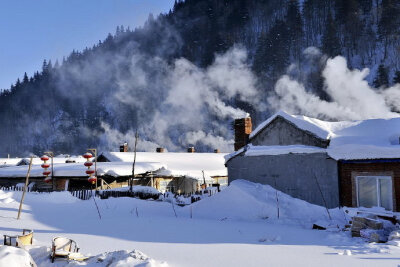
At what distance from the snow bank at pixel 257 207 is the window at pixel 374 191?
1.23 m

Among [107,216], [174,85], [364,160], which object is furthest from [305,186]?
[174,85]

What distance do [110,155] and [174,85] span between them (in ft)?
264

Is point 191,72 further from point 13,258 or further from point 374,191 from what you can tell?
point 13,258

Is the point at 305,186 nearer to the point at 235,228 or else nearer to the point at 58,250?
the point at 235,228

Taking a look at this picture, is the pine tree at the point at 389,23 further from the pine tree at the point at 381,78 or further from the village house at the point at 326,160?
the village house at the point at 326,160

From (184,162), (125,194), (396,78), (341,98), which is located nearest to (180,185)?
(184,162)

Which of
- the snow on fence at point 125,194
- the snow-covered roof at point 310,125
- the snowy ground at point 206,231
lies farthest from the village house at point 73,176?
the snow-covered roof at point 310,125

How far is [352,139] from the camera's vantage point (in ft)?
51.2

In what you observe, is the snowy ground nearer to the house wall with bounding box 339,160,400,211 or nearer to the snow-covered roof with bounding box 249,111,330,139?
the house wall with bounding box 339,160,400,211

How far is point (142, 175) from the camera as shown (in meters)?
30.2

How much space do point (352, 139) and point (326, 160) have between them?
1472mm

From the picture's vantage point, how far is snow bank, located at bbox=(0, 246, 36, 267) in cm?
624

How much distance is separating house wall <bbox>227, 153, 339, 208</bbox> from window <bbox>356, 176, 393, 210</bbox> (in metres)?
0.95

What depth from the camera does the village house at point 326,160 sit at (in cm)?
1426
